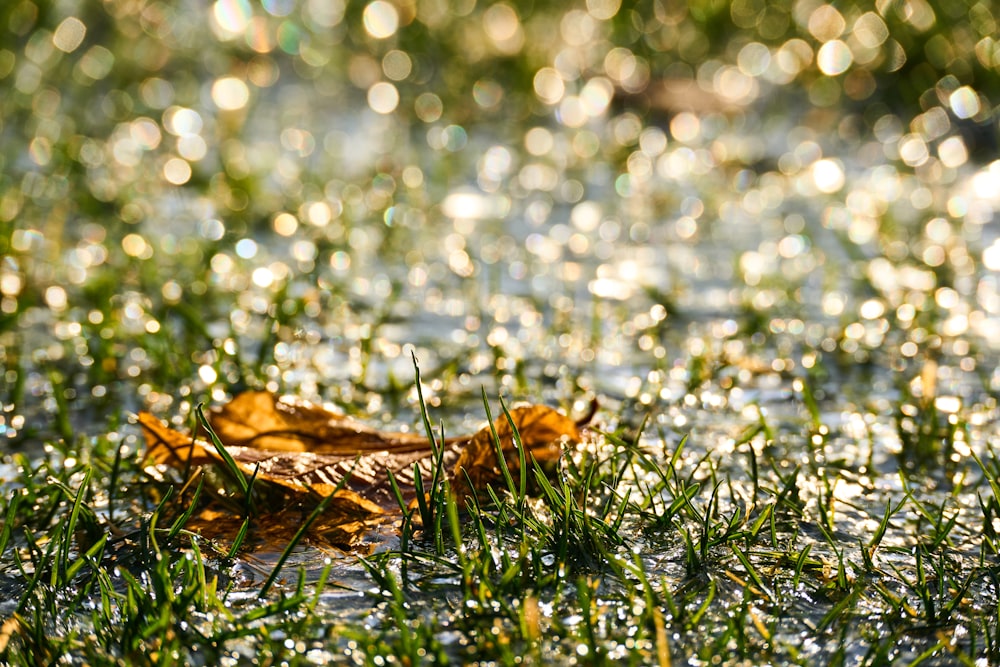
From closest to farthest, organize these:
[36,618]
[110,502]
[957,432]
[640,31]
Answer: [36,618]
[110,502]
[957,432]
[640,31]

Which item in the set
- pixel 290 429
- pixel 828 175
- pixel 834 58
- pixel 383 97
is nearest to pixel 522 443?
pixel 290 429

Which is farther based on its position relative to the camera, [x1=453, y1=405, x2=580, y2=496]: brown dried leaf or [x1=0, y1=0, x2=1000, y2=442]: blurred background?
[x1=0, y1=0, x2=1000, y2=442]: blurred background

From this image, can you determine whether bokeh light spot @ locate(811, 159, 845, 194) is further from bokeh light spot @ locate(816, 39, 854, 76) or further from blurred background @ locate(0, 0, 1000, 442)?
bokeh light spot @ locate(816, 39, 854, 76)

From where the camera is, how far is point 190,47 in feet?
19.0

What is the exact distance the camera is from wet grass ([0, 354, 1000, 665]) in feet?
5.62

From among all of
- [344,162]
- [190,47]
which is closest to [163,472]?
[344,162]

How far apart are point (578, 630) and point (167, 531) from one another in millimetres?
668

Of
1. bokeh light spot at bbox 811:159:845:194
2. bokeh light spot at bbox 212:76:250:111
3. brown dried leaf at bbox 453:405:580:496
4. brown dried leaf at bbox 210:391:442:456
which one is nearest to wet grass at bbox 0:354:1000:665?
brown dried leaf at bbox 453:405:580:496

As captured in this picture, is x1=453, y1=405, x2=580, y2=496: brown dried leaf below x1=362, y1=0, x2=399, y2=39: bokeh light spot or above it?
below

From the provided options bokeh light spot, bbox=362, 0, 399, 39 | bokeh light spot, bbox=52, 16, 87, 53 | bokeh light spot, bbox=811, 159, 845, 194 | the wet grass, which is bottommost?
the wet grass

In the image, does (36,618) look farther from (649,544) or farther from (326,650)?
(649,544)

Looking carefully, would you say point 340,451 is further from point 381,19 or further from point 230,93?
point 381,19

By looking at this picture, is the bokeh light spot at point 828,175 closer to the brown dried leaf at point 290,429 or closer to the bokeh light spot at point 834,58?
the bokeh light spot at point 834,58

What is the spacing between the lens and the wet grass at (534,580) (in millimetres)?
1712
